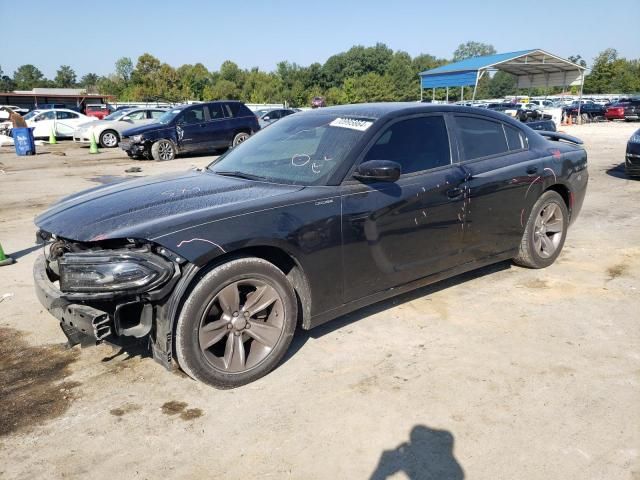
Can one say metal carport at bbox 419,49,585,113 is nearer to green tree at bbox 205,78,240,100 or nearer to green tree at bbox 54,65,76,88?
green tree at bbox 205,78,240,100

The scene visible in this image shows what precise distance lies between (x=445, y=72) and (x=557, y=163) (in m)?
27.0

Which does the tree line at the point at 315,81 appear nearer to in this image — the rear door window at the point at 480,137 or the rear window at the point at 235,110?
the rear window at the point at 235,110

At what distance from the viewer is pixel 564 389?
311 cm

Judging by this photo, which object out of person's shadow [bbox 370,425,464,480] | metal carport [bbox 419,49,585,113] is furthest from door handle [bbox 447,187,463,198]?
metal carport [bbox 419,49,585,113]

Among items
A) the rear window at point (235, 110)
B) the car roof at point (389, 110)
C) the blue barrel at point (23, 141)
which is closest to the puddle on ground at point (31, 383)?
the car roof at point (389, 110)

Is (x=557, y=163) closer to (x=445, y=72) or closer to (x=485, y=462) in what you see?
(x=485, y=462)

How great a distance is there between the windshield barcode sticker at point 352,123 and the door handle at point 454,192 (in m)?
0.82

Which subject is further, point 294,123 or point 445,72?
point 445,72

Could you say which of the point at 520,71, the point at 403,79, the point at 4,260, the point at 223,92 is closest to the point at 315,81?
the point at 403,79

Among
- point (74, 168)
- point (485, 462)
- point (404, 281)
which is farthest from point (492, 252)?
point (74, 168)

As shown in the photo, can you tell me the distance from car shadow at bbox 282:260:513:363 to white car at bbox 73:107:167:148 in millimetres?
17285

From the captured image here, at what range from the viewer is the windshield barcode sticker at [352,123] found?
383 cm

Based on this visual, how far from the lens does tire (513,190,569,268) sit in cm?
496

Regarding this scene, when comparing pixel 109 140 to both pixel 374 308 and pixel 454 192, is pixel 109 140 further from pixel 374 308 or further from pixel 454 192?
pixel 454 192
